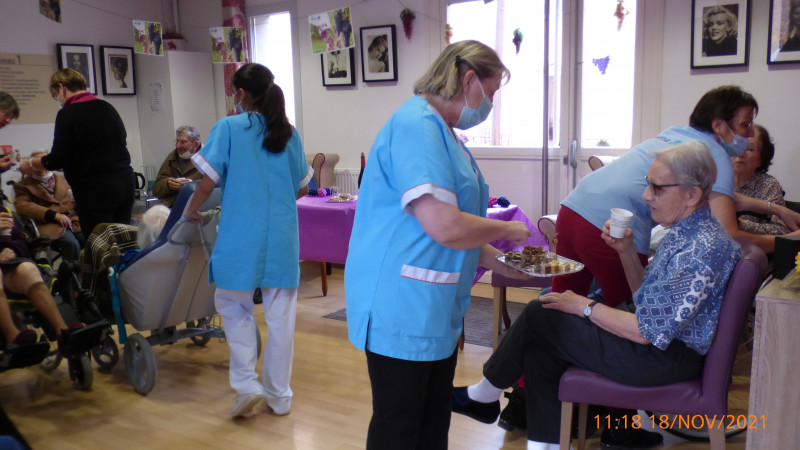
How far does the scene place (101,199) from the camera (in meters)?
3.89

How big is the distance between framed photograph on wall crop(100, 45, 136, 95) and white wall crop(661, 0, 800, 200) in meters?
5.03

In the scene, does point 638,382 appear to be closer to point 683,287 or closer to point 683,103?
point 683,287

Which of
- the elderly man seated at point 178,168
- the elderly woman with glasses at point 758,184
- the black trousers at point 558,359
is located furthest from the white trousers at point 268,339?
the elderly woman with glasses at point 758,184

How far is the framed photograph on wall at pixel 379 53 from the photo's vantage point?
5.56 metres

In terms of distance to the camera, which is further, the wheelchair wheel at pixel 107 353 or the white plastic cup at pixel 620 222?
the wheelchair wheel at pixel 107 353

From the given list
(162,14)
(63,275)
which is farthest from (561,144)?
(162,14)

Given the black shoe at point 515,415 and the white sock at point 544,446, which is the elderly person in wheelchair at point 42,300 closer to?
the black shoe at point 515,415

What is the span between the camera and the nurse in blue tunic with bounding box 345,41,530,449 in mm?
1449

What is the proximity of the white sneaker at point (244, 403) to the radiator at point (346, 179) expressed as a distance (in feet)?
10.7

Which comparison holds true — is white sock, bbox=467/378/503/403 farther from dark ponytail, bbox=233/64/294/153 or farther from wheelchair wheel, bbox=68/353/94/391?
wheelchair wheel, bbox=68/353/94/391

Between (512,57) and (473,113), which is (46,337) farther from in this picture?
Result: (512,57)

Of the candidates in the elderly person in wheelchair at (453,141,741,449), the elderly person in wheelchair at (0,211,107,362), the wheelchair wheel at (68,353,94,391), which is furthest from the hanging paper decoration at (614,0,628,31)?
the wheelchair wheel at (68,353,94,391)

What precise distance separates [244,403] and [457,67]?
185 centimetres

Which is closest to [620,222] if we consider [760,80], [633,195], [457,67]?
[633,195]
